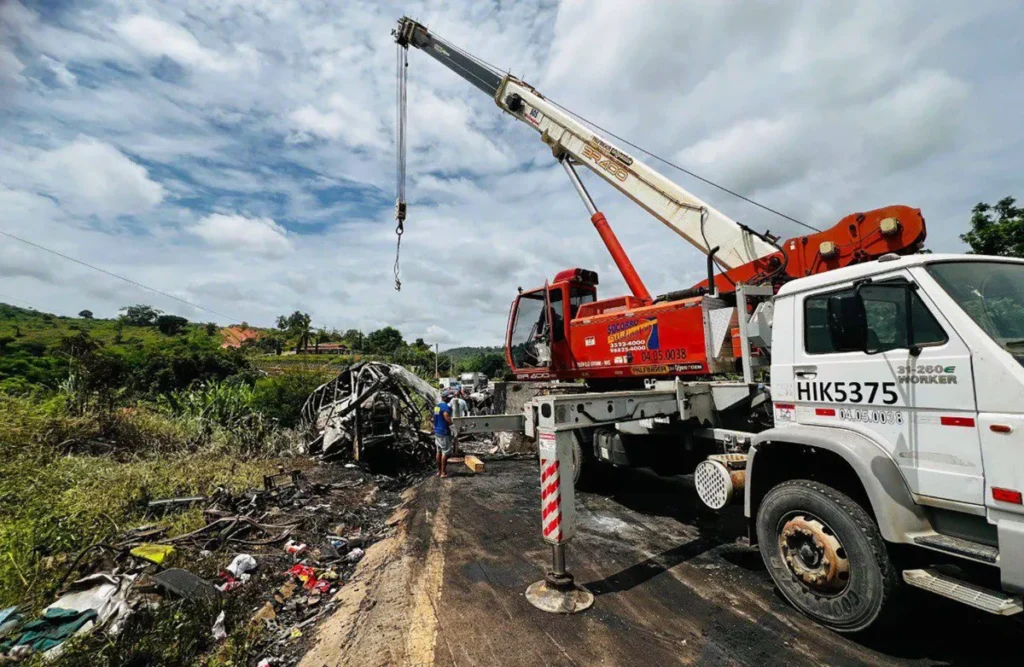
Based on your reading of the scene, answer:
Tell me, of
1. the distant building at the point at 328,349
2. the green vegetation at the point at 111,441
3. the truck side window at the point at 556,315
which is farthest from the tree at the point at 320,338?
the truck side window at the point at 556,315

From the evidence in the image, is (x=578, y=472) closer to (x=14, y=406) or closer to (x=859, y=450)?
(x=859, y=450)

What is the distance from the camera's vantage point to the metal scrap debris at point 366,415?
1062 cm

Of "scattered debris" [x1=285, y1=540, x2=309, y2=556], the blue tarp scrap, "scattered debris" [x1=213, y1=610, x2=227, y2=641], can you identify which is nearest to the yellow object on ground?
the blue tarp scrap

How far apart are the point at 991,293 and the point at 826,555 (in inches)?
79.7

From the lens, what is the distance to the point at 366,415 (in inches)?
428

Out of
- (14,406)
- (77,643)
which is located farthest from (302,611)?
(14,406)

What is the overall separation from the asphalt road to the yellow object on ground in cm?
266

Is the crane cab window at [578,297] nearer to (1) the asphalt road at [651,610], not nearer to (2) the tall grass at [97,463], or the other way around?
(1) the asphalt road at [651,610]

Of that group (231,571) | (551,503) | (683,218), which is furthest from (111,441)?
(683,218)

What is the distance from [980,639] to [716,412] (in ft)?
8.51

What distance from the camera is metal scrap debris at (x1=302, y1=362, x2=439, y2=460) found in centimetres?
1062

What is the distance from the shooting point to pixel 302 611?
4473mm

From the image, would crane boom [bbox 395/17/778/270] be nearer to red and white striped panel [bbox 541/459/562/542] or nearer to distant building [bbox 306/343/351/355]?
red and white striped panel [bbox 541/459/562/542]

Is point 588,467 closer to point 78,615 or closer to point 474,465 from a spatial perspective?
point 474,465
